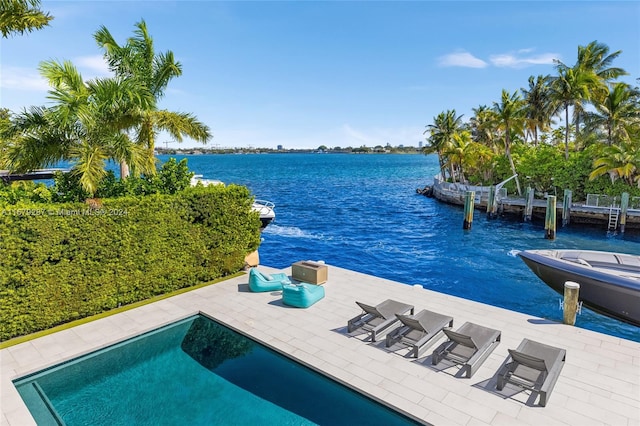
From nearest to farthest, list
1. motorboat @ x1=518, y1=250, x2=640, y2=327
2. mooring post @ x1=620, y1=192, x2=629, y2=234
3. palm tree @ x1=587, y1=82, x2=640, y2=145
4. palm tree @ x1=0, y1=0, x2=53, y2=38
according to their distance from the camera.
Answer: palm tree @ x1=0, y1=0, x2=53, y2=38, motorboat @ x1=518, y1=250, x2=640, y2=327, mooring post @ x1=620, y1=192, x2=629, y2=234, palm tree @ x1=587, y1=82, x2=640, y2=145

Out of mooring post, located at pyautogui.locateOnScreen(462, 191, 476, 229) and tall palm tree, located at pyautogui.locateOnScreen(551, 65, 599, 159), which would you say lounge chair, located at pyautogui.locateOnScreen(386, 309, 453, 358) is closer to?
mooring post, located at pyautogui.locateOnScreen(462, 191, 476, 229)

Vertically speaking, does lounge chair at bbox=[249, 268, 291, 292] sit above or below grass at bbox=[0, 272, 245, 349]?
above

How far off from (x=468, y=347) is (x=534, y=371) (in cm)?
131

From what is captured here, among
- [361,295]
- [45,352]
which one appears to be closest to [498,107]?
[361,295]

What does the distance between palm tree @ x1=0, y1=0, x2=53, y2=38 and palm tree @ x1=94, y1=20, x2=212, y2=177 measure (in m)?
1.86

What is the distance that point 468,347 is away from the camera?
8164mm

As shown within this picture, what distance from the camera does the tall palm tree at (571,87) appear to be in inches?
1303

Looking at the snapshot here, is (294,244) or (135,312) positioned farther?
(294,244)

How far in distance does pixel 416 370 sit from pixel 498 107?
41500mm

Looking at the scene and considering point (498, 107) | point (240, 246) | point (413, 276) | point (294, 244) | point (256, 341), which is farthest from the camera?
point (498, 107)

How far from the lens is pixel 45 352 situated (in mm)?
8672

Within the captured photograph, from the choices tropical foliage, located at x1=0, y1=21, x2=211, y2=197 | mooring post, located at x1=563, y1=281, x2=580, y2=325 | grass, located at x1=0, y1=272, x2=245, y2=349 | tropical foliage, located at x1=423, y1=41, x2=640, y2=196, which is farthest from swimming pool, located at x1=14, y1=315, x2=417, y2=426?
tropical foliage, located at x1=423, y1=41, x2=640, y2=196

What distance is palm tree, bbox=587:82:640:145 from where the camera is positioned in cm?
3303

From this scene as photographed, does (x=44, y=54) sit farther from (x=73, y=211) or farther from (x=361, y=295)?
(x=361, y=295)
